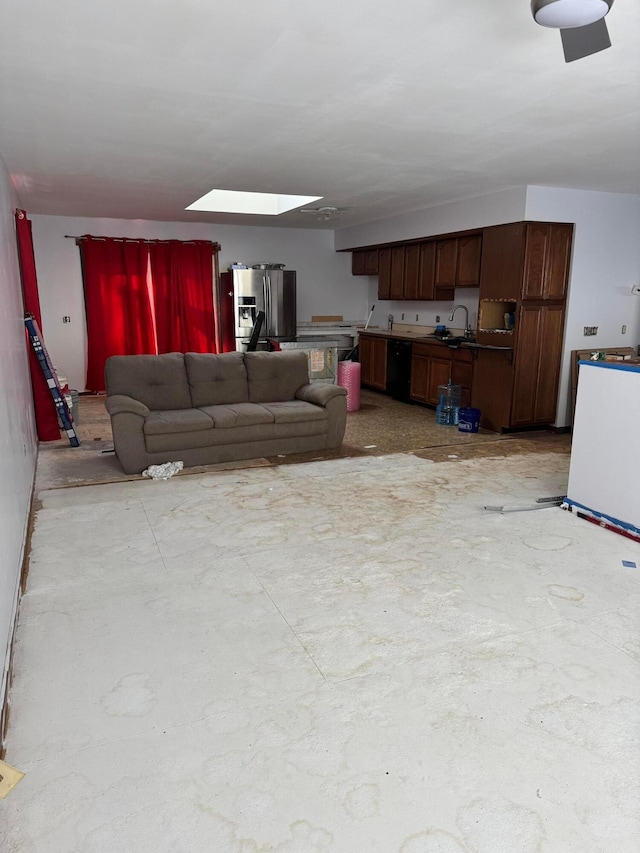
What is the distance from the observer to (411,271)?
7.92m

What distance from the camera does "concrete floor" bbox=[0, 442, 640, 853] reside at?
5.51 ft

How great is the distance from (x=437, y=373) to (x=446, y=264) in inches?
50.9

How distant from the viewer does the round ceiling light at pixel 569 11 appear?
74.7 inches

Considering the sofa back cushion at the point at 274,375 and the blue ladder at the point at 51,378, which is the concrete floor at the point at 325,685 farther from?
the sofa back cushion at the point at 274,375

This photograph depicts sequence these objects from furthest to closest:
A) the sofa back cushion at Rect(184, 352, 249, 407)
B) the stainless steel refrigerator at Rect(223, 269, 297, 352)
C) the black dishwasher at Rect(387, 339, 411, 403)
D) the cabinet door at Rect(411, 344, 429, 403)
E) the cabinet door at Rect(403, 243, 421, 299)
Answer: the stainless steel refrigerator at Rect(223, 269, 297, 352), the black dishwasher at Rect(387, 339, 411, 403), the cabinet door at Rect(403, 243, 421, 299), the cabinet door at Rect(411, 344, 429, 403), the sofa back cushion at Rect(184, 352, 249, 407)

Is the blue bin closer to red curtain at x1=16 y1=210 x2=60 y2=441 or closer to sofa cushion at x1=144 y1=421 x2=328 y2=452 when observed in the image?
sofa cushion at x1=144 y1=421 x2=328 y2=452

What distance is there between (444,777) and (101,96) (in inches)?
136

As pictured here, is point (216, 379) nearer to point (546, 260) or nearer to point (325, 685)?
point (546, 260)

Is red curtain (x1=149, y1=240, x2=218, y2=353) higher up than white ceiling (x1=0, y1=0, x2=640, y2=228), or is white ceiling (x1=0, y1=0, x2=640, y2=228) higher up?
white ceiling (x1=0, y1=0, x2=640, y2=228)

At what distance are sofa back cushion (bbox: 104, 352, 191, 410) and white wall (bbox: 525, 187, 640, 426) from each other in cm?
381

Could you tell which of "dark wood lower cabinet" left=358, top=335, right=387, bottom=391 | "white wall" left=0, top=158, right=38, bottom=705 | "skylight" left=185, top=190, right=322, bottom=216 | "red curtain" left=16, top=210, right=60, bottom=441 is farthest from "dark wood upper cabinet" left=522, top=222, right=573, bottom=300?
"red curtain" left=16, top=210, right=60, bottom=441

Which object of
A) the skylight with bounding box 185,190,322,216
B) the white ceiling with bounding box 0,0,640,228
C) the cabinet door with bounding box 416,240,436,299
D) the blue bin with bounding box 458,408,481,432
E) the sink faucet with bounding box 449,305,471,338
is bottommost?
the blue bin with bounding box 458,408,481,432

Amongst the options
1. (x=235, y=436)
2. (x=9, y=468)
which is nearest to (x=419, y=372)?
(x=235, y=436)

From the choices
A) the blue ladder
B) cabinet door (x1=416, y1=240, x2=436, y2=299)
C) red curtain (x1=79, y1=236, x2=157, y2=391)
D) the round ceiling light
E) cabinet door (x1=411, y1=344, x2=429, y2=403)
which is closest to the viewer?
the round ceiling light
